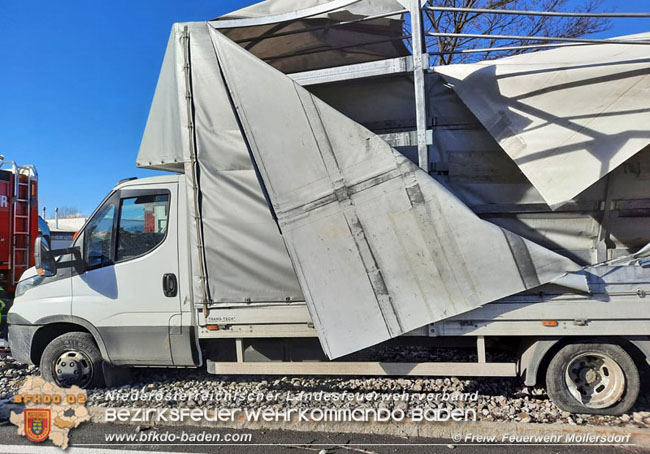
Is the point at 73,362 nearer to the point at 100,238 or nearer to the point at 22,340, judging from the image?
the point at 22,340

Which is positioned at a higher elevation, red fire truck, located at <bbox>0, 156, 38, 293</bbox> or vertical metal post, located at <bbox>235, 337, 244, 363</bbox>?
red fire truck, located at <bbox>0, 156, 38, 293</bbox>

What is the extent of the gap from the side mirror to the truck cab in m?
0.07

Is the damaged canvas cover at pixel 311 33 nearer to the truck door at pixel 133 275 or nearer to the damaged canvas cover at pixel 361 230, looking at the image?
the damaged canvas cover at pixel 361 230

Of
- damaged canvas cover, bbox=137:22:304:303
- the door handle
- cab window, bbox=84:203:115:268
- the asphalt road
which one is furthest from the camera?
cab window, bbox=84:203:115:268

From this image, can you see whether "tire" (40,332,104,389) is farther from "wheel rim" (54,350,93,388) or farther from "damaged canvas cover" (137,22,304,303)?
"damaged canvas cover" (137,22,304,303)

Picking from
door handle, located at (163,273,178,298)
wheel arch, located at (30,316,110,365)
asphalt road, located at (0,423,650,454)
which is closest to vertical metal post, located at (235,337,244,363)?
asphalt road, located at (0,423,650,454)

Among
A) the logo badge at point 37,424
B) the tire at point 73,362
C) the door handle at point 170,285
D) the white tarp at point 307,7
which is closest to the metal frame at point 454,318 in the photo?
the white tarp at point 307,7

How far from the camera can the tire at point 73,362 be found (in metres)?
4.51

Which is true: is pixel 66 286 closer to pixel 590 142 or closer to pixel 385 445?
pixel 385 445

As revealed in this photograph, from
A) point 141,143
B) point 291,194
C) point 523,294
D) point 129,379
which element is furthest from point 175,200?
point 523,294

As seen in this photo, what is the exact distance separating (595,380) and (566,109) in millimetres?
2510

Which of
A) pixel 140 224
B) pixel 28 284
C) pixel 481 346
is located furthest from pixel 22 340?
pixel 481 346

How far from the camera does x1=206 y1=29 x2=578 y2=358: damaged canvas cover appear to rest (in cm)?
326

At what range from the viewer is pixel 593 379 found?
3795mm
